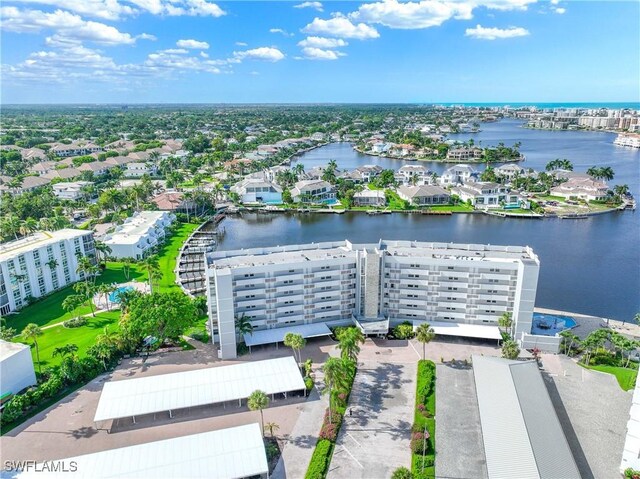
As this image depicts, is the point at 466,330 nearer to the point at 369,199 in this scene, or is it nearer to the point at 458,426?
the point at 458,426

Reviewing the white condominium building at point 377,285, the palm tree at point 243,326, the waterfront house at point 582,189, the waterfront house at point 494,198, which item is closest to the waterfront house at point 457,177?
the waterfront house at point 494,198

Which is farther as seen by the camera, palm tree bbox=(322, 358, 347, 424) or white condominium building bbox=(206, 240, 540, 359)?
white condominium building bbox=(206, 240, 540, 359)

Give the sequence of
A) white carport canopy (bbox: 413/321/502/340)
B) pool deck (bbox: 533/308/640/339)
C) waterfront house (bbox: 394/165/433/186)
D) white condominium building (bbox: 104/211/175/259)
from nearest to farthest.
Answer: white carport canopy (bbox: 413/321/502/340) → pool deck (bbox: 533/308/640/339) → white condominium building (bbox: 104/211/175/259) → waterfront house (bbox: 394/165/433/186)

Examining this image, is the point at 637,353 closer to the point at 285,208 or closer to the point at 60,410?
the point at 60,410

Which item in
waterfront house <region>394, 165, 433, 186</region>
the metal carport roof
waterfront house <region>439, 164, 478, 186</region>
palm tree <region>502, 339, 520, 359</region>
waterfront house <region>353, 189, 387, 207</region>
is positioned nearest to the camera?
the metal carport roof

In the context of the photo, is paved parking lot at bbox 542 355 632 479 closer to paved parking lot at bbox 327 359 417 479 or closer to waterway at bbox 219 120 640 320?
paved parking lot at bbox 327 359 417 479

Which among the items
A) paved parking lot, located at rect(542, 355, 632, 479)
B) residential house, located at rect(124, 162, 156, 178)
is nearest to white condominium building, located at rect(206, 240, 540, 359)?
paved parking lot, located at rect(542, 355, 632, 479)

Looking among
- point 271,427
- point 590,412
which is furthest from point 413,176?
point 271,427
